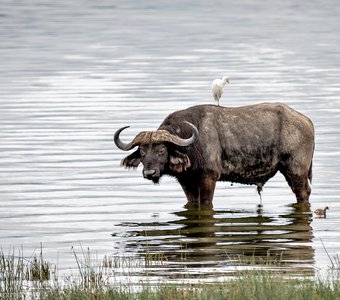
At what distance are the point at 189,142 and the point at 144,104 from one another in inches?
591

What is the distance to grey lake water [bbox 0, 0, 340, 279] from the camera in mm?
17203

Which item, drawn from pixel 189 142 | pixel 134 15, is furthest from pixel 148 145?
pixel 134 15

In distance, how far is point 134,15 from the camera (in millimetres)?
81125

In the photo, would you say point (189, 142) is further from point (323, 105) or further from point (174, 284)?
point (323, 105)

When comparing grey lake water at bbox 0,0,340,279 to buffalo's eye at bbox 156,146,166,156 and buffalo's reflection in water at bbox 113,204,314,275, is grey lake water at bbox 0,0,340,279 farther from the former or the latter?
buffalo's eye at bbox 156,146,166,156

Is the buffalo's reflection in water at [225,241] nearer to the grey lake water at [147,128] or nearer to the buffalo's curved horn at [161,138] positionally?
the grey lake water at [147,128]

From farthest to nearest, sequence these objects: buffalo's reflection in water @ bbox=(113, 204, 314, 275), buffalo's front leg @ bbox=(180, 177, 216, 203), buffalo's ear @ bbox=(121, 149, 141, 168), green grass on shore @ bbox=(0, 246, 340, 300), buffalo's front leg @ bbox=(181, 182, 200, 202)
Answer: buffalo's front leg @ bbox=(181, 182, 200, 202)
buffalo's front leg @ bbox=(180, 177, 216, 203)
buffalo's ear @ bbox=(121, 149, 141, 168)
buffalo's reflection in water @ bbox=(113, 204, 314, 275)
green grass on shore @ bbox=(0, 246, 340, 300)

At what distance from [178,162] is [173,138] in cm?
32

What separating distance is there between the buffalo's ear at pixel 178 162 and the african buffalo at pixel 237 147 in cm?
2

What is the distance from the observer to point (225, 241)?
17.4 metres

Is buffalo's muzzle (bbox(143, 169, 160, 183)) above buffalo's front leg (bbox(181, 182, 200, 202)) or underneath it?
above

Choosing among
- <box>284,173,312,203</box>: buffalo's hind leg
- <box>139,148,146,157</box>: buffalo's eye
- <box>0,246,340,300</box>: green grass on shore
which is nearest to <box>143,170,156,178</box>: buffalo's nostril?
<box>139,148,146,157</box>: buffalo's eye

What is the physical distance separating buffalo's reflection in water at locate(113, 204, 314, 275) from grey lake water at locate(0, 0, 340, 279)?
23 mm

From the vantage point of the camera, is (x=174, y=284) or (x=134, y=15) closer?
(x=174, y=284)
